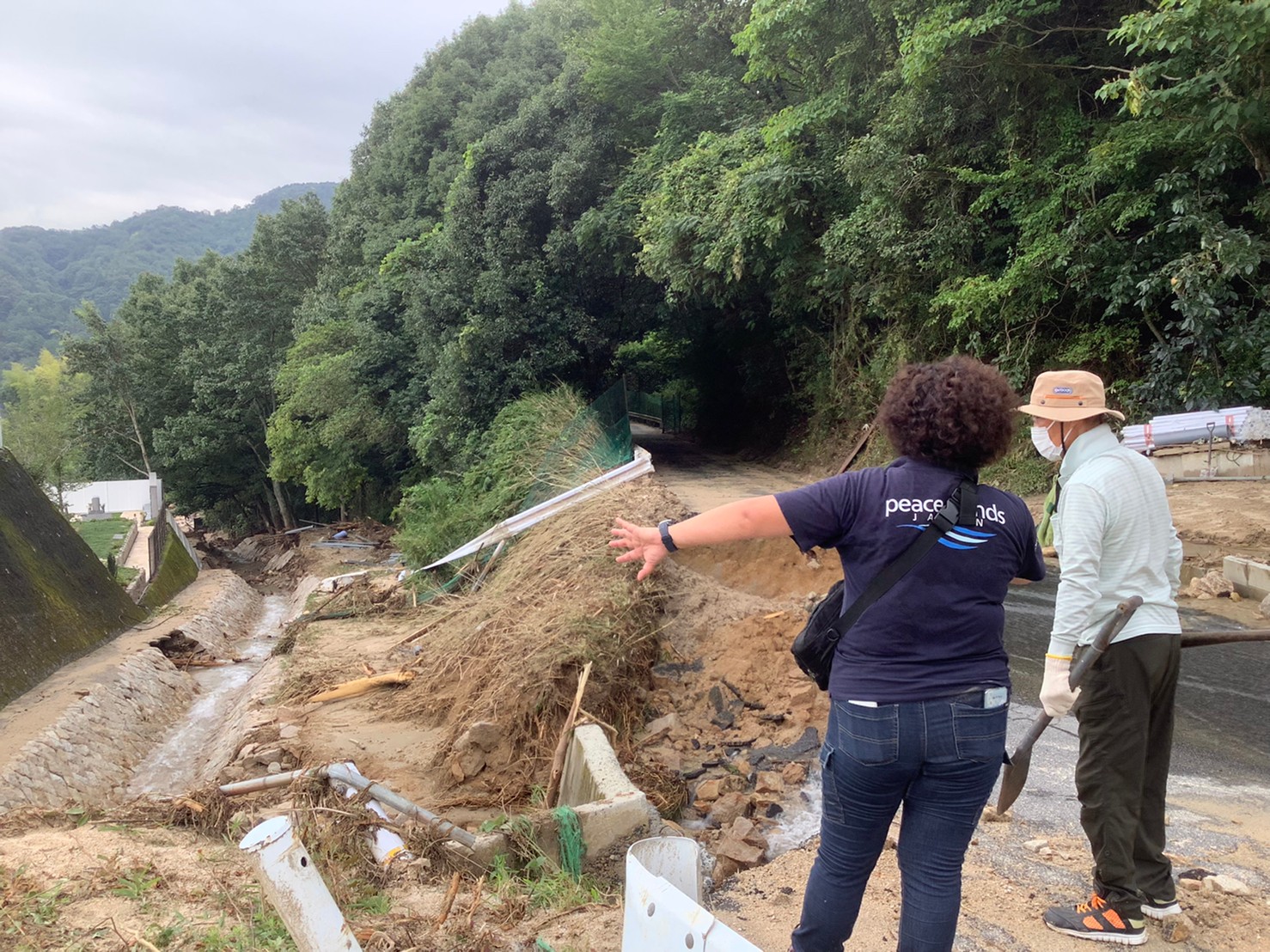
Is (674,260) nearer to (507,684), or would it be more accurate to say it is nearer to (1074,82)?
(1074,82)

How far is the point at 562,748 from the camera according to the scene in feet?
17.7

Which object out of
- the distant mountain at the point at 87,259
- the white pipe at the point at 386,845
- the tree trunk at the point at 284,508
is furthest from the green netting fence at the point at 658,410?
the distant mountain at the point at 87,259

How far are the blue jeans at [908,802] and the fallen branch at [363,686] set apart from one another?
22.1 ft

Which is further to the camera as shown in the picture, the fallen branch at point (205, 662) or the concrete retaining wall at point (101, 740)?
the fallen branch at point (205, 662)

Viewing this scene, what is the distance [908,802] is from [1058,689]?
0.76m

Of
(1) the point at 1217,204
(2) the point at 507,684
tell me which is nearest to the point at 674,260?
(1) the point at 1217,204

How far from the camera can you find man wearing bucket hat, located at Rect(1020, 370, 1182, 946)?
8.62 feet

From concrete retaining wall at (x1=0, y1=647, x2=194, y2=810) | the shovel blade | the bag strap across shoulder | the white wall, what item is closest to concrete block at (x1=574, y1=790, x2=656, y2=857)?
the shovel blade

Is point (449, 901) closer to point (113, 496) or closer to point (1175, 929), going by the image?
point (1175, 929)

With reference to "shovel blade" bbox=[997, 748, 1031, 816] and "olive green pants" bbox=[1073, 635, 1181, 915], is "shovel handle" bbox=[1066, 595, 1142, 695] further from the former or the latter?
"shovel blade" bbox=[997, 748, 1031, 816]

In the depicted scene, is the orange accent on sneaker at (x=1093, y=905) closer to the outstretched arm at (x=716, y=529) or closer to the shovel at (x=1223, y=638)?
the shovel at (x=1223, y=638)

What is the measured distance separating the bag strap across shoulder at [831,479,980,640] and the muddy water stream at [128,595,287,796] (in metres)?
7.61

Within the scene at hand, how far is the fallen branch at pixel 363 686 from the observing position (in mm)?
8344

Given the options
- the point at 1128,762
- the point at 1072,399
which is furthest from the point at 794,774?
the point at 1072,399
